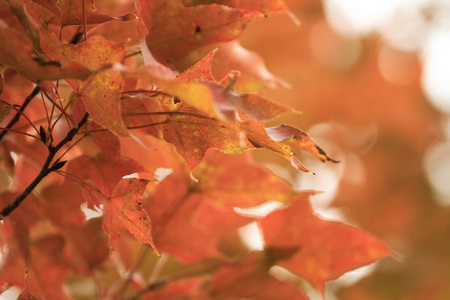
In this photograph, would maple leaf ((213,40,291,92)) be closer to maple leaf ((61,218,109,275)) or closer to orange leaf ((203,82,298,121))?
orange leaf ((203,82,298,121))

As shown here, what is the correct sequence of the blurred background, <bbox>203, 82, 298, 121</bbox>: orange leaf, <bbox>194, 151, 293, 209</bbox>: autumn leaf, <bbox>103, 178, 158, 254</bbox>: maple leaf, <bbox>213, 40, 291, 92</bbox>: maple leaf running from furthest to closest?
1. the blurred background
2. <bbox>194, 151, 293, 209</bbox>: autumn leaf
3. <bbox>213, 40, 291, 92</bbox>: maple leaf
4. <bbox>103, 178, 158, 254</bbox>: maple leaf
5. <bbox>203, 82, 298, 121</bbox>: orange leaf

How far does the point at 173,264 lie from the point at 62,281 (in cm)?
72

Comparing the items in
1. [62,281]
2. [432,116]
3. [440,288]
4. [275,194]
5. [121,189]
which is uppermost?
[121,189]

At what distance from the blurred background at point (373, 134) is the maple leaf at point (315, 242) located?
107cm

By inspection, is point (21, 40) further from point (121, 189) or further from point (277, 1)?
point (277, 1)

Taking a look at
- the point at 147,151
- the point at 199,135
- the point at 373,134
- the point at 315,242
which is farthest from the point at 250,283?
the point at 373,134

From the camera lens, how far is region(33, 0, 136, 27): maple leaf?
0.49 m

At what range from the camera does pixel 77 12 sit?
1.64 ft

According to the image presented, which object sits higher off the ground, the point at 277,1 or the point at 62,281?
the point at 277,1

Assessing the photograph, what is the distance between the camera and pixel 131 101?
0.57 meters

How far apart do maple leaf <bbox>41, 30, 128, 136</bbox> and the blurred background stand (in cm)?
151

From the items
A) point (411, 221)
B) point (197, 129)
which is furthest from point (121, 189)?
point (411, 221)

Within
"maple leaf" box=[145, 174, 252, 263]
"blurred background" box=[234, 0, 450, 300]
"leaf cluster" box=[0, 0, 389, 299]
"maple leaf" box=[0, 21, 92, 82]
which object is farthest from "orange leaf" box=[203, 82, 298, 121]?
"blurred background" box=[234, 0, 450, 300]

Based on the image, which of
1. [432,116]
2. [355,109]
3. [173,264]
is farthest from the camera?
[432,116]
